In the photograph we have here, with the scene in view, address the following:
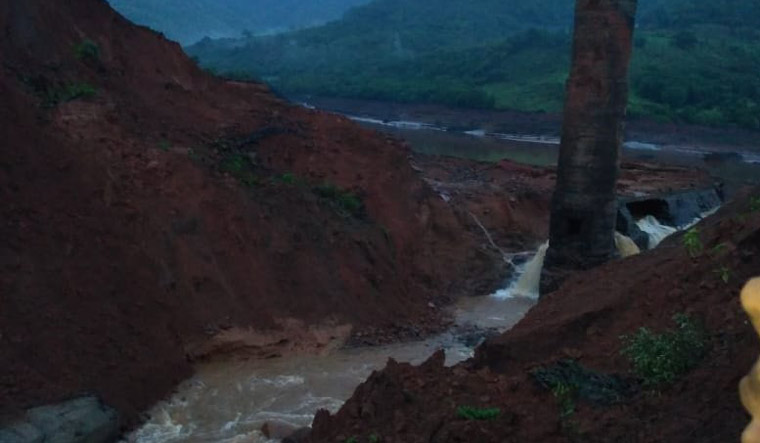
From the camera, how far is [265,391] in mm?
11719

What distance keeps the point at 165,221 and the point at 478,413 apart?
8.20 meters

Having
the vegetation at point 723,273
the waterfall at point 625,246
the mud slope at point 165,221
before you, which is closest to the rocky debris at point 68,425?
the mud slope at point 165,221

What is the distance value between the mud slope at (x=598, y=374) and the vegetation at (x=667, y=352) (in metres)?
0.07

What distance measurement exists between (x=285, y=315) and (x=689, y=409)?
8451mm

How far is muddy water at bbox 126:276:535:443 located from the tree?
6.74 ft

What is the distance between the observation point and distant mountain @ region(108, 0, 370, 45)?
355 ft

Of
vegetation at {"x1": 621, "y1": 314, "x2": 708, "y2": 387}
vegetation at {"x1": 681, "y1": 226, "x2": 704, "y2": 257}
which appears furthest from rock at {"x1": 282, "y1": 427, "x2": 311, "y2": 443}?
vegetation at {"x1": 681, "y1": 226, "x2": 704, "y2": 257}

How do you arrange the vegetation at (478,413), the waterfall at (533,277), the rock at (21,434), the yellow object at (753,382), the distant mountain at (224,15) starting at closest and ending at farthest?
1. the yellow object at (753,382)
2. the vegetation at (478,413)
3. the rock at (21,434)
4. the waterfall at (533,277)
5. the distant mountain at (224,15)

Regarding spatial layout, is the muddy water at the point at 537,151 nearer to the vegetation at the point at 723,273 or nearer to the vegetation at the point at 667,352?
the vegetation at the point at 723,273

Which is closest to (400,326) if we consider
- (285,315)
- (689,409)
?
(285,315)

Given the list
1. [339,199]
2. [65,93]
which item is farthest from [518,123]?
Answer: [65,93]

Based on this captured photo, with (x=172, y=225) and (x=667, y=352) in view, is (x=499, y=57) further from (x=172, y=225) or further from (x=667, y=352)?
(x=667, y=352)

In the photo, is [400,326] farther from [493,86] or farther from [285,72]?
[285,72]

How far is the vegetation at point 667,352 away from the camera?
6410mm
